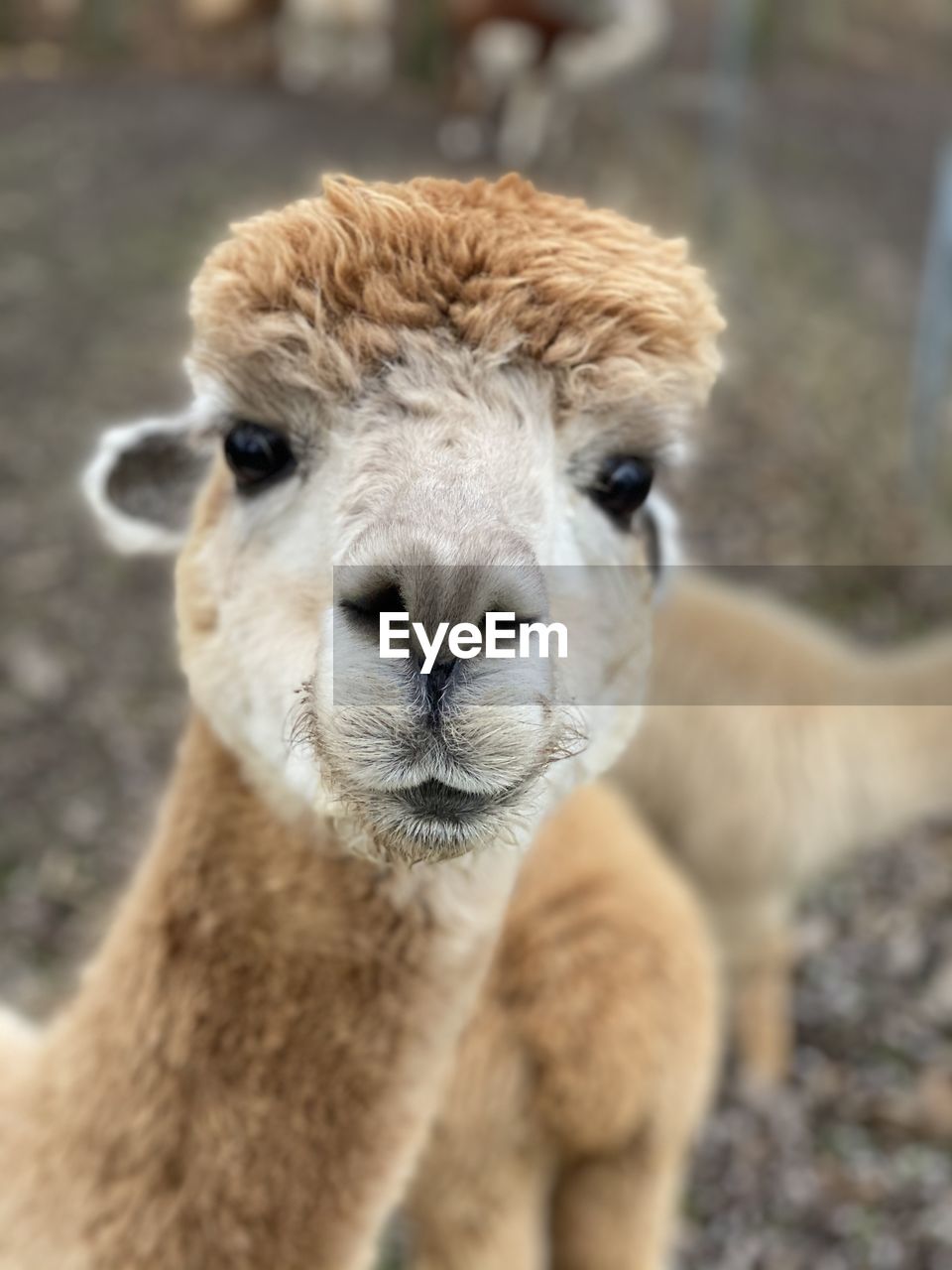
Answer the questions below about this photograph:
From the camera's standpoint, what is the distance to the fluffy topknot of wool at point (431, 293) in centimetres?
168

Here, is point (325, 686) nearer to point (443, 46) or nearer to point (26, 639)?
point (26, 639)

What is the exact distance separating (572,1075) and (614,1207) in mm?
539

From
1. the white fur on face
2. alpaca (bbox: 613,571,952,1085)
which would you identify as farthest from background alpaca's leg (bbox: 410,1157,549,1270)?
alpaca (bbox: 613,571,952,1085)

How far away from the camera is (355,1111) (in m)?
1.93

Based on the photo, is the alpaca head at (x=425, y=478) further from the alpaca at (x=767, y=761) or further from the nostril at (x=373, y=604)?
the alpaca at (x=767, y=761)

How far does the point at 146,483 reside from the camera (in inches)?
94.5

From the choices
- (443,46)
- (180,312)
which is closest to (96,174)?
(180,312)

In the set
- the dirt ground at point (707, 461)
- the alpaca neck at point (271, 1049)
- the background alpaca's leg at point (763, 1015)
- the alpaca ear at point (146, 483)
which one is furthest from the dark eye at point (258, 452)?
the background alpaca's leg at point (763, 1015)

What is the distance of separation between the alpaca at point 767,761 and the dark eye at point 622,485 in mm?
2755

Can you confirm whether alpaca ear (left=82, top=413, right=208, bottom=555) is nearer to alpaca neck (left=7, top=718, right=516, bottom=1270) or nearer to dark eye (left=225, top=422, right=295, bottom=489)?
dark eye (left=225, top=422, right=295, bottom=489)

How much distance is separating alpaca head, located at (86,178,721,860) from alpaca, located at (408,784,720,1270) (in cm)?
80

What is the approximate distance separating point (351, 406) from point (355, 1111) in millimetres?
1103

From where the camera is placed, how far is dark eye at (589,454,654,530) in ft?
6.28

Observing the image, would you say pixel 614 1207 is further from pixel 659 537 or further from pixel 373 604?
pixel 373 604
